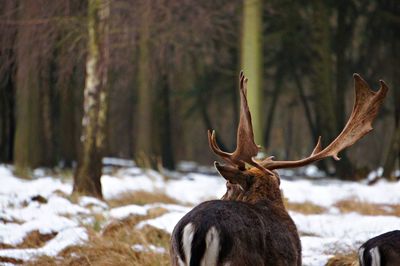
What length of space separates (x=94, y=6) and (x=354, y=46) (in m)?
17.5

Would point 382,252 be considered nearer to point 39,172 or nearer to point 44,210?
point 44,210

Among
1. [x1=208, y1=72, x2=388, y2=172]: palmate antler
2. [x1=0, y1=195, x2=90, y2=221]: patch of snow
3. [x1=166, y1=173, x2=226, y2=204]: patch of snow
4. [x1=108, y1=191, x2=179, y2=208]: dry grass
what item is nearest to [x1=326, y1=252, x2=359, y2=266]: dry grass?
[x1=208, y1=72, x2=388, y2=172]: palmate antler

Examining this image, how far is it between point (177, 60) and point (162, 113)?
695 centimetres

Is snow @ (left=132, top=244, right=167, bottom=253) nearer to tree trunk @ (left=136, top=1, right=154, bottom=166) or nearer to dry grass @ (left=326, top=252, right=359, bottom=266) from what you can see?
dry grass @ (left=326, top=252, right=359, bottom=266)

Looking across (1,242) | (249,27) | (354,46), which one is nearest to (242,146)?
(1,242)

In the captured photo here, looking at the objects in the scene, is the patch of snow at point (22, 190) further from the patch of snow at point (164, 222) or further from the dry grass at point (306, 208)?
the dry grass at point (306, 208)

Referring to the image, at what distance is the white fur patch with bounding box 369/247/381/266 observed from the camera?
5.63 meters

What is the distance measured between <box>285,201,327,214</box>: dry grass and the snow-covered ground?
0.17 m

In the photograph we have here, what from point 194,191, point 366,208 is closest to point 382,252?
point 366,208

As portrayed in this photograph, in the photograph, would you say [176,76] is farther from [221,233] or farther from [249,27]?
[221,233]

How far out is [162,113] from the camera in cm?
2778

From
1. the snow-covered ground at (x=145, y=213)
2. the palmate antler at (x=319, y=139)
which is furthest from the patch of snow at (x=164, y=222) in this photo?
the palmate antler at (x=319, y=139)

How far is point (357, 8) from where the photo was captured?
2492 centimetres

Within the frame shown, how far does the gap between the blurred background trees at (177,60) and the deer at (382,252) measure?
8550 mm
